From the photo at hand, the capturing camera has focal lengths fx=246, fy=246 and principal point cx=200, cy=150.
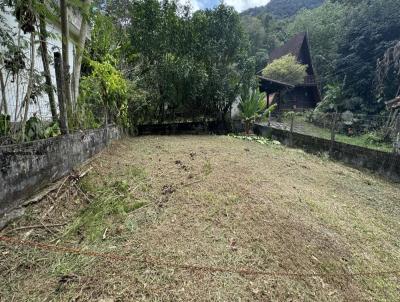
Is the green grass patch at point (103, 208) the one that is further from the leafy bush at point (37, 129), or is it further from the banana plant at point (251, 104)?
the banana plant at point (251, 104)

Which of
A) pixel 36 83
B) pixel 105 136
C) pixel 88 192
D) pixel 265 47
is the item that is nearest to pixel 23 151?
pixel 88 192

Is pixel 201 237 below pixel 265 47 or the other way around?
below

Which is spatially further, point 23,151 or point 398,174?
point 398,174

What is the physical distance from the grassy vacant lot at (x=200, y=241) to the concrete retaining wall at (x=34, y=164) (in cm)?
20

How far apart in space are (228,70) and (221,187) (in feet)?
23.2

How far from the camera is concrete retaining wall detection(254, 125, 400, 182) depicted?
525 cm

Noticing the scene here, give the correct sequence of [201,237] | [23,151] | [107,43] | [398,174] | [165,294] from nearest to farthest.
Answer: [165,294] < [201,237] < [23,151] < [398,174] < [107,43]

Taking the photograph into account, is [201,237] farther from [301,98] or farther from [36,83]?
[301,98]

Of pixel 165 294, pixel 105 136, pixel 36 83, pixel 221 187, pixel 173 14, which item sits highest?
pixel 173 14

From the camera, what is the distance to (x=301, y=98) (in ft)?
61.5

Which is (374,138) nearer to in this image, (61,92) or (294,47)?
(61,92)

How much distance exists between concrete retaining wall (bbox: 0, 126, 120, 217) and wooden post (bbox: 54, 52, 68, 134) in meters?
0.16

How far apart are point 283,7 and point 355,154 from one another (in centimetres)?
5108

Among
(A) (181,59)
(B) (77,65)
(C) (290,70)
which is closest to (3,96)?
(B) (77,65)
